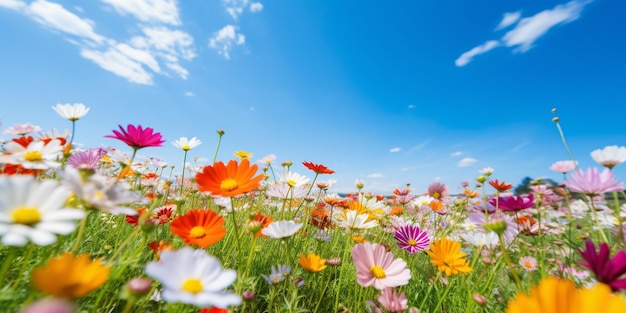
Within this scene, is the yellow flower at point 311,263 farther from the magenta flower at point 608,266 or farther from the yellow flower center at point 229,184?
the magenta flower at point 608,266

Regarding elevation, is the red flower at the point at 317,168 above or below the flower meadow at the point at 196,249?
above

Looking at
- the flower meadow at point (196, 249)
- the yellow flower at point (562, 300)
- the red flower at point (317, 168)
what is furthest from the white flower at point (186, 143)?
the yellow flower at point (562, 300)

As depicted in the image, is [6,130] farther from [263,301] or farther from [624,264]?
[624,264]

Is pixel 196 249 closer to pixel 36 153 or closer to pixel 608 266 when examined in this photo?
pixel 36 153

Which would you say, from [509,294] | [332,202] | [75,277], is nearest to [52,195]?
[75,277]

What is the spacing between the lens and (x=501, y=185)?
1384mm

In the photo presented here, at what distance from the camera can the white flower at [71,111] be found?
1116 millimetres

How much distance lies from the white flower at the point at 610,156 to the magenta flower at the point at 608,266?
51 cm

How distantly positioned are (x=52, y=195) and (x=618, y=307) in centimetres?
84

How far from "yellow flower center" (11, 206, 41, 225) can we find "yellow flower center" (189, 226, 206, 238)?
446 mm

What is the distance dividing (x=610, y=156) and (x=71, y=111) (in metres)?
1.88

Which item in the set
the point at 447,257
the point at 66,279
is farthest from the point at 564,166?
the point at 66,279

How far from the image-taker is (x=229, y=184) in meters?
0.92

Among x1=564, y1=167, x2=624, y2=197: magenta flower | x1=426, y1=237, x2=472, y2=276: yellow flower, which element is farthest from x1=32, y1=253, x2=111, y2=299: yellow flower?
x1=564, y1=167, x2=624, y2=197: magenta flower
